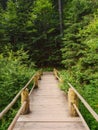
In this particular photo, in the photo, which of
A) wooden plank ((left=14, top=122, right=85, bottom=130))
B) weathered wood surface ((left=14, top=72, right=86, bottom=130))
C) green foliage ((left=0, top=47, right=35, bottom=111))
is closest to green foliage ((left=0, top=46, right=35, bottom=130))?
green foliage ((left=0, top=47, right=35, bottom=111))

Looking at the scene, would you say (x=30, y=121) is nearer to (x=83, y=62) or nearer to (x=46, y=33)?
(x=83, y=62)

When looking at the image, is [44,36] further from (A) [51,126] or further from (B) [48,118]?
(A) [51,126]

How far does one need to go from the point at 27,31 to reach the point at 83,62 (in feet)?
57.4

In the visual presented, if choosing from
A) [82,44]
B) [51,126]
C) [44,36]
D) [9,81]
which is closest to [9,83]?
[9,81]

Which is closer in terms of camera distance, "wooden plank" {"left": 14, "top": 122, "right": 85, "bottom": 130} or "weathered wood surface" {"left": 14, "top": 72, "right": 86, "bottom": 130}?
"wooden plank" {"left": 14, "top": 122, "right": 85, "bottom": 130}

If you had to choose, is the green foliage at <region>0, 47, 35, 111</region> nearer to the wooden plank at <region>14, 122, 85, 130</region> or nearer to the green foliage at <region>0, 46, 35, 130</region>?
the green foliage at <region>0, 46, 35, 130</region>

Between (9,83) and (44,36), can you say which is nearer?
(9,83)

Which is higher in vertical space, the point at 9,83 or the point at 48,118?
the point at 9,83

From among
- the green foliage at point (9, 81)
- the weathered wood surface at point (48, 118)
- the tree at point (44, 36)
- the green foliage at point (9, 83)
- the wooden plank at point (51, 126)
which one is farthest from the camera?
the tree at point (44, 36)

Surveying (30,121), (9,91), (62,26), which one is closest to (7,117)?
(9,91)

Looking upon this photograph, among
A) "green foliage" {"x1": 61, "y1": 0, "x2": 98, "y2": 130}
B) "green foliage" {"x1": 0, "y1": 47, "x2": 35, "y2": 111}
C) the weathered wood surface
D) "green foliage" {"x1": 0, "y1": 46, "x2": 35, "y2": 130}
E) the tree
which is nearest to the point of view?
the weathered wood surface

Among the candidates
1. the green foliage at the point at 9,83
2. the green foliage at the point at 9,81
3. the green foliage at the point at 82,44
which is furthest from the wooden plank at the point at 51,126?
the green foliage at the point at 82,44

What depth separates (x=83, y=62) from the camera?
67.4ft

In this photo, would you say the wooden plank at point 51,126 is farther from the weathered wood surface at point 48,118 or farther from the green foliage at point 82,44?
the green foliage at point 82,44
